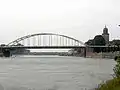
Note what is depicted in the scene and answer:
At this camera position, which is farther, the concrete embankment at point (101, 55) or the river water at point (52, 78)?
the concrete embankment at point (101, 55)

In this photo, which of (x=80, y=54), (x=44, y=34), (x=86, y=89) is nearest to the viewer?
(x=86, y=89)

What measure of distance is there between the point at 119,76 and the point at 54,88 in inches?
307

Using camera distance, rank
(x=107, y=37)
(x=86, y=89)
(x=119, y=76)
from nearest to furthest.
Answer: (x=119, y=76), (x=86, y=89), (x=107, y=37)

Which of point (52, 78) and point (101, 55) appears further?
point (101, 55)

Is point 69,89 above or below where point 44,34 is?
below

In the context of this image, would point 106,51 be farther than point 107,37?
No

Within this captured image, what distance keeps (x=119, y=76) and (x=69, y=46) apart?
101 meters

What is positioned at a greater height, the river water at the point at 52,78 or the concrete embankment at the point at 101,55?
the concrete embankment at the point at 101,55

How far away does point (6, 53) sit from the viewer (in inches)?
5344

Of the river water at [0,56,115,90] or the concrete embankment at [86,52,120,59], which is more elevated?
the concrete embankment at [86,52,120,59]

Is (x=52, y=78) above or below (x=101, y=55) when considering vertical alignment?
below

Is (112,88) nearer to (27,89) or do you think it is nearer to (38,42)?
(27,89)

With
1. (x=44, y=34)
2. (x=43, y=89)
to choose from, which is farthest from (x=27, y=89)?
(x=44, y=34)

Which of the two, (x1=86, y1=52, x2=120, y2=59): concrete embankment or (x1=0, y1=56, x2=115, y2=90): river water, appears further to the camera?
(x1=86, y1=52, x2=120, y2=59): concrete embankment
